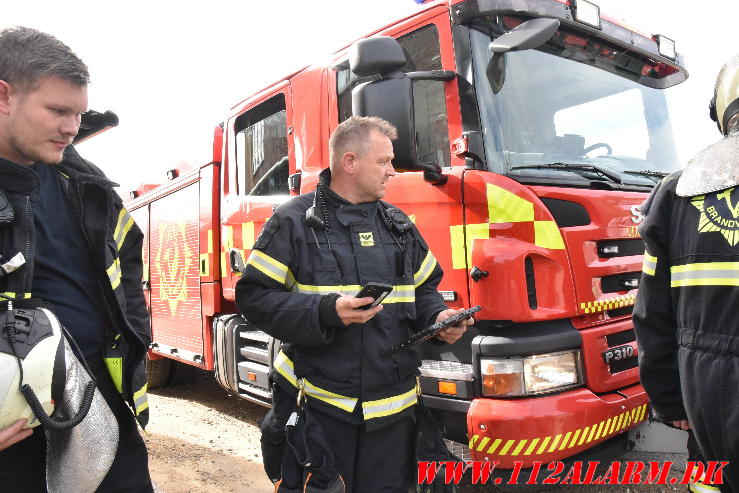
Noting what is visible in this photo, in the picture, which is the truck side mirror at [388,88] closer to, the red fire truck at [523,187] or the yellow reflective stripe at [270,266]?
the red fire truck at [523,187]

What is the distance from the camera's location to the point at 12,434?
1.24 meters

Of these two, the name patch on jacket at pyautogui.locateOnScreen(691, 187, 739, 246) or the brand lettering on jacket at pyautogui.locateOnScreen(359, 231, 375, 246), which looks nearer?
the name patch on jacket at pyautogui.locateOnScreen(691, 187, 739, 246)

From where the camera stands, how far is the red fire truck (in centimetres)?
242

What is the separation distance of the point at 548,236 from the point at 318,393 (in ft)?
4.03

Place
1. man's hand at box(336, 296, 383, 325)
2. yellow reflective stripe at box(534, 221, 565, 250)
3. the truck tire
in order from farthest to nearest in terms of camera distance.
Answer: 1. the truck tire
2. yellow reflective stripe at box(534, 221, 565, 250)
3. man's hand at box(336, 296, 383, 325)

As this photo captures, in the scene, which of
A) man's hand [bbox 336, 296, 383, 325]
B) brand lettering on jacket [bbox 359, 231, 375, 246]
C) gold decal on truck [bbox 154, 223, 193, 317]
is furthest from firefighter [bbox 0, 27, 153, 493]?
gold decal on truck [bbox 154, 223, 193, 317]

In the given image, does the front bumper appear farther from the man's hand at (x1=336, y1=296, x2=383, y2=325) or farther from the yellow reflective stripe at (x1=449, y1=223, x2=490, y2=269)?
the man's hand at (x1=336, y1=296, x2=383, y2=325)

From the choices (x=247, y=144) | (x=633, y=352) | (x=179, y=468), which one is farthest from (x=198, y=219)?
(x=633, y=352)

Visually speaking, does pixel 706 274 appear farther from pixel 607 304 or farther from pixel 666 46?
pixel 666 46

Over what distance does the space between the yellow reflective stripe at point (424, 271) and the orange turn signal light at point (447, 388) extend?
61 centimetres

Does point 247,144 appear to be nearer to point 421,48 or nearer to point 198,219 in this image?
point 198,219

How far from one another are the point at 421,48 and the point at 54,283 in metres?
2.09

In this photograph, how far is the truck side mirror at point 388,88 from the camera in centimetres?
243

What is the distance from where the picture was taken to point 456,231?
8.52 ft
